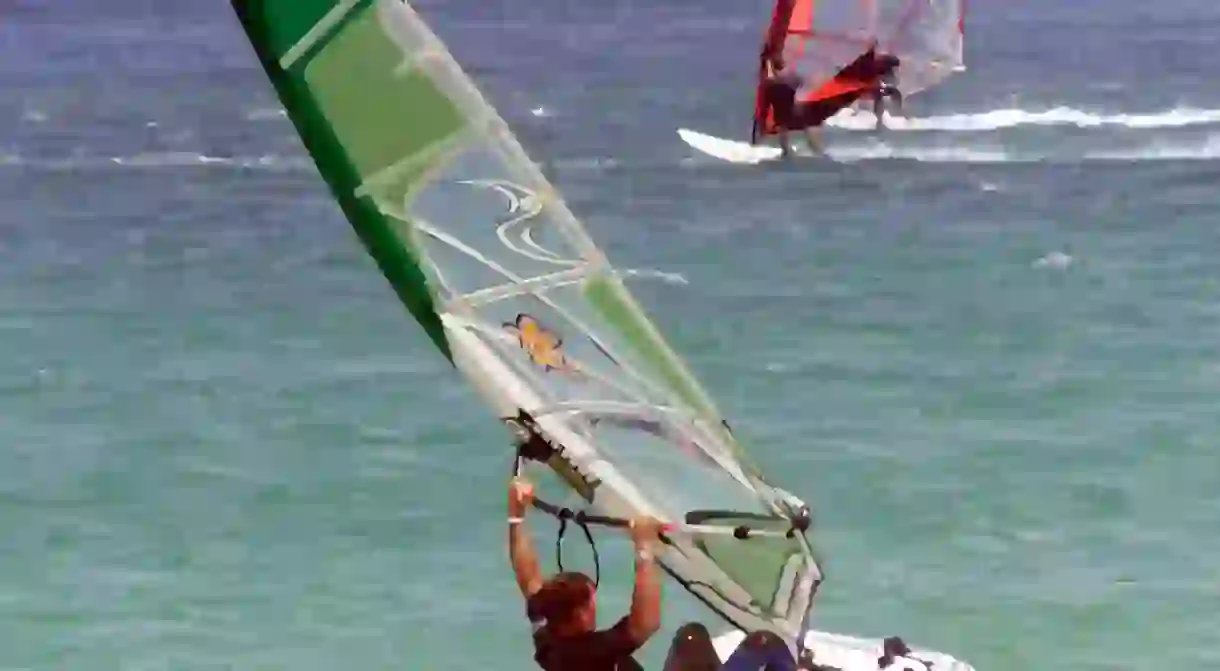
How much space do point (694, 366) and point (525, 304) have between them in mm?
7936

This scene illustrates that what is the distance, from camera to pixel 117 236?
16906mm

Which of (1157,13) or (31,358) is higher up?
(1157,13)

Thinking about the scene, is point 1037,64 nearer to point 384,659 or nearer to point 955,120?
point 955,120

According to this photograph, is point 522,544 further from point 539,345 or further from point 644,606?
point 539,345

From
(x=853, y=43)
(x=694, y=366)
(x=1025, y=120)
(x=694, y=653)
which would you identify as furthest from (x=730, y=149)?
(x=694, y=653)

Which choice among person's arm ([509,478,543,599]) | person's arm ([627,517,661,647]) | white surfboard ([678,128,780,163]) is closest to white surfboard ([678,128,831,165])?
white surfboard ([678,128,780,163])

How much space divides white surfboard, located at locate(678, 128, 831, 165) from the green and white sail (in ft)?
48.2

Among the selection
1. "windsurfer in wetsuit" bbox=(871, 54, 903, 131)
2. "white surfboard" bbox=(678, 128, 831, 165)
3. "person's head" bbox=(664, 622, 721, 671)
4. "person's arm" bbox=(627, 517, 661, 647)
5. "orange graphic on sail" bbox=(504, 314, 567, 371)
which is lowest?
"person's head" bbox=(664, 622, 721, 671)

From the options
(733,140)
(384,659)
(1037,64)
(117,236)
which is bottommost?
(384,659)

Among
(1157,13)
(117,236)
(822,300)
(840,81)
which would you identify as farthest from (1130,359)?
(1157,13)

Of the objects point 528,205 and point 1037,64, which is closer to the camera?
point 528,205

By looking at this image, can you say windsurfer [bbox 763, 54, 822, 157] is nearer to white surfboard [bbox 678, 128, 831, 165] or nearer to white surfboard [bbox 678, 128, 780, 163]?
white surfboard [bbox 678, 128, 831, 165]

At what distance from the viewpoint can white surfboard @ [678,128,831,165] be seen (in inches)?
766

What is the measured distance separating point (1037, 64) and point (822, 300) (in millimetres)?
16387
